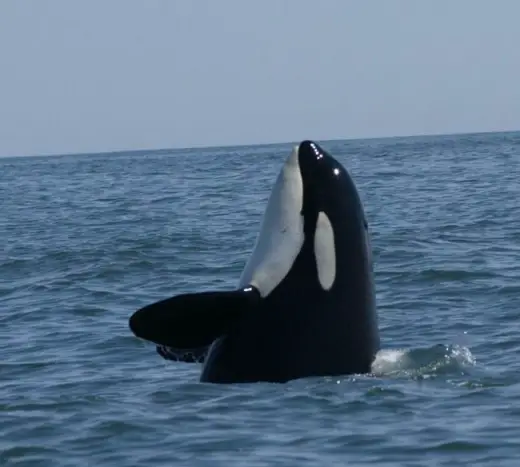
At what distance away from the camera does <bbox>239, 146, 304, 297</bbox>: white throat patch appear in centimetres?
1195

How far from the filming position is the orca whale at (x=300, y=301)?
11.8 metres

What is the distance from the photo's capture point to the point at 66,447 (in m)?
11.3

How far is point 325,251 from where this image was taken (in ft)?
39.2

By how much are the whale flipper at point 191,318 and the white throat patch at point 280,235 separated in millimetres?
191

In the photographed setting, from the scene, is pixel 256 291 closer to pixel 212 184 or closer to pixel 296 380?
pixel 296 380

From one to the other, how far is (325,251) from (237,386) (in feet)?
4.13

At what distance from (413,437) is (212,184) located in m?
41.6

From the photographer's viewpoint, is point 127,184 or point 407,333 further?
point 127,184

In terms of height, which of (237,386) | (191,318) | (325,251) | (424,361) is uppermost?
(325,251)

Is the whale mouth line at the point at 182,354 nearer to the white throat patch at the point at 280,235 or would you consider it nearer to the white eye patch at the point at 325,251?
the white throat patch at the point at 280,235

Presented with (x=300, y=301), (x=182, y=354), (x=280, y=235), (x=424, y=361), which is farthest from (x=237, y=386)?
(x=424, y=361)

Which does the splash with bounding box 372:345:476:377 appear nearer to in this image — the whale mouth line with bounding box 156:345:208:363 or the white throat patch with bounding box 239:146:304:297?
the white throat patch with bounding box 239:146:304:297

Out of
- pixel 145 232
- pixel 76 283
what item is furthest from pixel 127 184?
pixel 76 283

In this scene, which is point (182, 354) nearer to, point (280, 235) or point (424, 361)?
point (280, 235)
